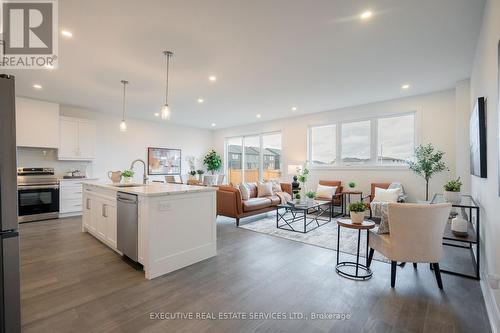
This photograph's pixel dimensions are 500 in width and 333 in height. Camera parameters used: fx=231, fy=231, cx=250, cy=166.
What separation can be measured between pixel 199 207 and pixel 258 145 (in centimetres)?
579

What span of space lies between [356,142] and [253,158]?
378 centimetres

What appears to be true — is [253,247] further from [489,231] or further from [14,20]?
[14,20]

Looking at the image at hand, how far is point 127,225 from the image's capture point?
2.96 m

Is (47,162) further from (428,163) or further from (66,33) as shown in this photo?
(428,163)

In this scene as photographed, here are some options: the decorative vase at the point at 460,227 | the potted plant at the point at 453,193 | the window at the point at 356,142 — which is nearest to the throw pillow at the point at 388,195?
the window at the point at 356,142

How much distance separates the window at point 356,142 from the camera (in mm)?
6109

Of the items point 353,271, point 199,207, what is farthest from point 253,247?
point 353,271

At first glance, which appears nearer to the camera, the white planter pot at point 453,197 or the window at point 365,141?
the white planter pot at point 453,197

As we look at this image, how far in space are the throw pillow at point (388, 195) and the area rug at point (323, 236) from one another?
3.60 ft

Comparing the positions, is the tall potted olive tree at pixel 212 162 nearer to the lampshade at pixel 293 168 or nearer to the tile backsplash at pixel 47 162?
the lampshade at pixel 293 168

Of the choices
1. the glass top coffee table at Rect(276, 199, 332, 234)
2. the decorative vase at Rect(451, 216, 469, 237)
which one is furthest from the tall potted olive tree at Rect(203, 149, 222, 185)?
the decorative vase at Rect(451, 216, 469, 237)

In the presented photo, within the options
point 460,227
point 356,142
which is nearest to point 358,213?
point 460,227

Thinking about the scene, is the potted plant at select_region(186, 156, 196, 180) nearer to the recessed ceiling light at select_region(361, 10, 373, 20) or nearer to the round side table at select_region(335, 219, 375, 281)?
the round side table at select_region(335, 219, 375, 281)

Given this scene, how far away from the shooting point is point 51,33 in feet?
9.10
